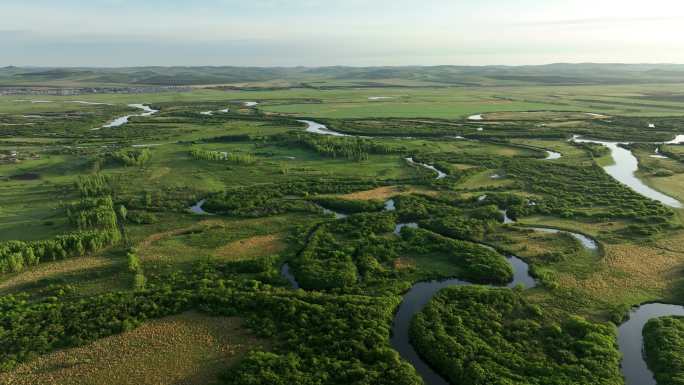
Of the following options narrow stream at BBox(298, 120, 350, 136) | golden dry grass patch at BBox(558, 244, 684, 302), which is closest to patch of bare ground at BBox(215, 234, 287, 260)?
golden dry grass patch at BBox(558, 244, 684, 302)

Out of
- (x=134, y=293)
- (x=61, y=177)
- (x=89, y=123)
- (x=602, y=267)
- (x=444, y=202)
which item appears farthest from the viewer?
(x=89, y=123)

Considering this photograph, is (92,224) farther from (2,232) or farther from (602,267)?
(602,267)

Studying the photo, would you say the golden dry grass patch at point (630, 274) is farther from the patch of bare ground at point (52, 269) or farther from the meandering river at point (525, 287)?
the patch of bare ground at point (52, 269)

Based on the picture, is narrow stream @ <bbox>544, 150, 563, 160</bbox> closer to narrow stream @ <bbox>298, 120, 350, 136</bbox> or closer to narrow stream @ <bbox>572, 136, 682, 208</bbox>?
narrow stream @ <bbox>572, 136, 682, 208</bbox>

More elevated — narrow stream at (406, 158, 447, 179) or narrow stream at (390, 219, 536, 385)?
narrow stream at (406, 158, 447, 179)

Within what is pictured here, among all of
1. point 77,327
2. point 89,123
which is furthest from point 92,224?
point 89,123

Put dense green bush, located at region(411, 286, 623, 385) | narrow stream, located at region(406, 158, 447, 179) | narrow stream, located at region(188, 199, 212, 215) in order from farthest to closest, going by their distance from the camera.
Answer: narrow stream, located at region(406, 158, 447, 179), narrow stream, located at region(188, 199, 212, 215), dense green bush, located at region(411, 286, 623, 385)
